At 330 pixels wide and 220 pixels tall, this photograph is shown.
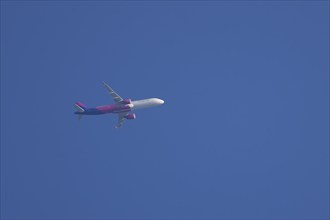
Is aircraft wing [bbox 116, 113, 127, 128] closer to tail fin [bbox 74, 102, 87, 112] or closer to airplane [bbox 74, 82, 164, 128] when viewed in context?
airplane [bbox 74, 82, 164, 128]

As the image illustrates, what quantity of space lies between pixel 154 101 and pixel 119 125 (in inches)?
533

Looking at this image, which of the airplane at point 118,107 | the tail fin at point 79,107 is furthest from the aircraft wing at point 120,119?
the tail fin at point 79,107

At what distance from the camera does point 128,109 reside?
190750mm

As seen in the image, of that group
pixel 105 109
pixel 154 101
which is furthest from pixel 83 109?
pixel 154 101

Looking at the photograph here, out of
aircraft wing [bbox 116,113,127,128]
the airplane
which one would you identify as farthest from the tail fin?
aircraft wing [bbox 116,113,127,128]

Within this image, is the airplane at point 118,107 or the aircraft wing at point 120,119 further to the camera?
the aircraft wing at point 120,119

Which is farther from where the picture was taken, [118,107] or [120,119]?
[120,119]

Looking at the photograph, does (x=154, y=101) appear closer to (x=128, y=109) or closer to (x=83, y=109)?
(x=128, y=109)

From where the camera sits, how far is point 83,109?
191625mm

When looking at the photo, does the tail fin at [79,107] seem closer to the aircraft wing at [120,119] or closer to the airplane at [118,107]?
the airplane at [118,107]

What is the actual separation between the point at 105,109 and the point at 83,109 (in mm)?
6755

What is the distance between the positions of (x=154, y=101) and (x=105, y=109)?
14.7 metres

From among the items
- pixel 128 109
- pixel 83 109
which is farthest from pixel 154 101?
pixel 83 109

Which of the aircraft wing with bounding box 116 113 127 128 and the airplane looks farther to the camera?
the aircraft wing with bounding box 116 113 127 128
